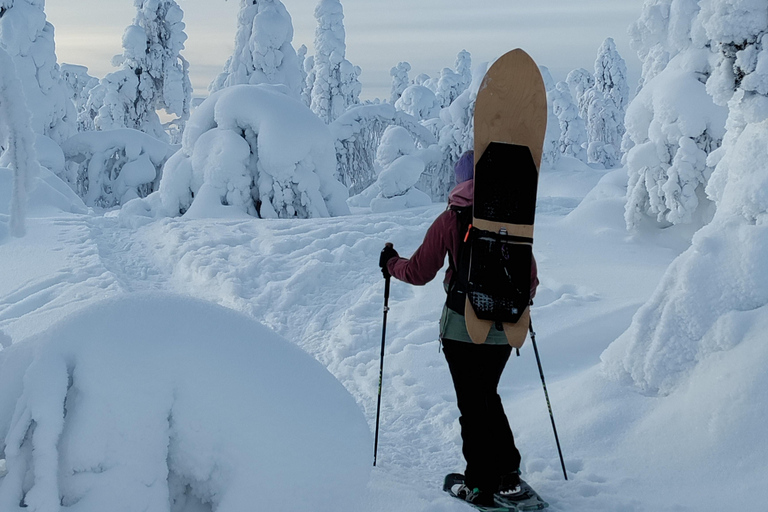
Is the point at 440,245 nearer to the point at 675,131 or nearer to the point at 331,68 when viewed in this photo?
the point at 675,131

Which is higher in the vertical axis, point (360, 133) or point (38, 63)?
point (38, 63)

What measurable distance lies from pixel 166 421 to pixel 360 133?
2125 cm

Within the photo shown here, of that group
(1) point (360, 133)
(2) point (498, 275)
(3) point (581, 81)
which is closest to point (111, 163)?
(1) point (360, 133)

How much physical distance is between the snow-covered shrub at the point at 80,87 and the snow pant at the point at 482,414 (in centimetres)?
4001

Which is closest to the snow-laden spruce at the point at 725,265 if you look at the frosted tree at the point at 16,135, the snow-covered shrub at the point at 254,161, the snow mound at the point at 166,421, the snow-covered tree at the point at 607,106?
the snow mound at the point at 166,421

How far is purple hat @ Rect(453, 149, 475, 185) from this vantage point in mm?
3445

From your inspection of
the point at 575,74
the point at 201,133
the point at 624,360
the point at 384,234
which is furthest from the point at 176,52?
the point at 575,74

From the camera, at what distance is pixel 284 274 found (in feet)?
28.8

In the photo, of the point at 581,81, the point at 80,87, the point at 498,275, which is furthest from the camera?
the point at 581,81

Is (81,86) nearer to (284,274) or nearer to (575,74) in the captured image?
(575,74)

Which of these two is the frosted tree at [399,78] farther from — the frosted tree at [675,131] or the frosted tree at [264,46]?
the frosted tree at [675,131]

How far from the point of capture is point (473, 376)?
3408 millimetres

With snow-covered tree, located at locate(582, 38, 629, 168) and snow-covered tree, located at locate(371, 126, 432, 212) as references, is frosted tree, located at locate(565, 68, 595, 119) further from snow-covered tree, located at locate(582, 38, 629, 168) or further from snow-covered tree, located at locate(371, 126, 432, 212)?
snow-covered tree, located at locate(371, 126, 432, 212)

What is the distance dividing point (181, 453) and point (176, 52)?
106ft
